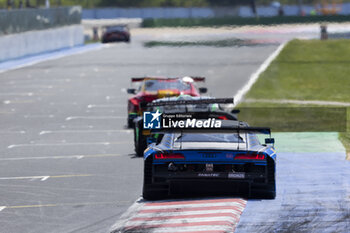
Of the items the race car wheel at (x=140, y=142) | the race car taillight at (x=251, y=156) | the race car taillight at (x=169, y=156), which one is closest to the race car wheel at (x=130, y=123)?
the race car wheel at (x=140, y=142)

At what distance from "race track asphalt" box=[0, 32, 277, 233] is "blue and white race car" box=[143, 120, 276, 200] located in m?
0.81

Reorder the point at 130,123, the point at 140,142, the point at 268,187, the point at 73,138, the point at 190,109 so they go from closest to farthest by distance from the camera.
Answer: the point at 268,187
the point at 190,109
the point at 140,142
the point at 73,138
the point at 130,123

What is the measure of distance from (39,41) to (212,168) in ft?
174

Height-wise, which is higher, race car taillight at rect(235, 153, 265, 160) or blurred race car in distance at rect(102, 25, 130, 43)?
race car taillight at rect(235, 153, 265, 160)

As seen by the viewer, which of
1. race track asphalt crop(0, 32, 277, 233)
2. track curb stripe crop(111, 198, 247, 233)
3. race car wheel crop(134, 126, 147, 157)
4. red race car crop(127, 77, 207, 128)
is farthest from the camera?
red race car crop(127, 77, 207, 128)

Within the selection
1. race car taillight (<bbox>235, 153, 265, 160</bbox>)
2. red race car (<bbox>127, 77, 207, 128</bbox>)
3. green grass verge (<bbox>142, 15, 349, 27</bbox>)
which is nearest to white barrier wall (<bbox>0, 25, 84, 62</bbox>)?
green grass verge (<bbox>142, 15, 349, 27</bbox>)

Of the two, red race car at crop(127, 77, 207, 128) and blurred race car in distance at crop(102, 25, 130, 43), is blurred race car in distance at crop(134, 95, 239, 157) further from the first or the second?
blurred race car in distance at crop(102, 25, 130, 43)

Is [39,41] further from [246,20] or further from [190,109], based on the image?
[190,109]

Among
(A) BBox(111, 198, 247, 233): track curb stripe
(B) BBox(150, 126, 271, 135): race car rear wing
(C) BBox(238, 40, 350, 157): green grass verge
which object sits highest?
(B) BBox(150, 126, 271, 135): race car rear wing

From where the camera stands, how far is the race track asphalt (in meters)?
13.4

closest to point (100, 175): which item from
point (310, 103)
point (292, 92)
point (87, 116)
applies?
point (87, 116)

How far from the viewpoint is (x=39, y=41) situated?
64875mm

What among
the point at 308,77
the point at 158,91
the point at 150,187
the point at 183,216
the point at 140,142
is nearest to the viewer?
the point at 183,216

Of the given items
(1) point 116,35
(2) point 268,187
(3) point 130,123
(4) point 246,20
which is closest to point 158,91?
(3) point 130,123
